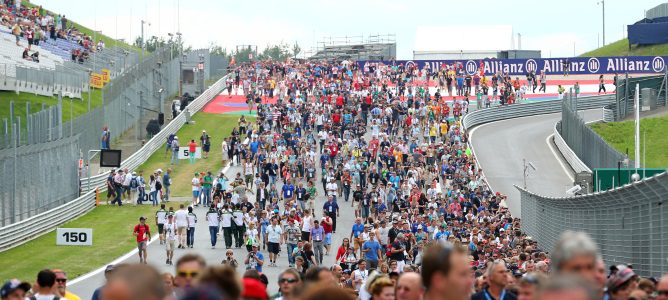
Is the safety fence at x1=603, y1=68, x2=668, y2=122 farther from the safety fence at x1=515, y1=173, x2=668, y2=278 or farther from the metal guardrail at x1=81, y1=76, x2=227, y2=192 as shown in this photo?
the safety fence at x1=515, y1=173, x2=668, y2=278

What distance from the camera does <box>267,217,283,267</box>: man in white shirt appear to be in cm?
3428

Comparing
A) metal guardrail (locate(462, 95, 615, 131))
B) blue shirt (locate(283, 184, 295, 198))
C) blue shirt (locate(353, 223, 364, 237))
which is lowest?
blue shirt (locate(353, 223, 364, 237))

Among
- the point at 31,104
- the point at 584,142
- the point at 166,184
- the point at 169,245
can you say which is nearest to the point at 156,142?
the point at 31,104

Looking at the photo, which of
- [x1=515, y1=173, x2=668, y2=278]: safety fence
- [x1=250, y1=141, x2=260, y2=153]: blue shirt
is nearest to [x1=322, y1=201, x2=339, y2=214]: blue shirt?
[x1=515, y1=173, x2=668, y2=278]: safety fence

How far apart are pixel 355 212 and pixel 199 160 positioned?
1487cm

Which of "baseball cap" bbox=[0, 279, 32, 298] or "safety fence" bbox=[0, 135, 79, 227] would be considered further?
"safety fence" bbox=[0, 135, 79, 227]

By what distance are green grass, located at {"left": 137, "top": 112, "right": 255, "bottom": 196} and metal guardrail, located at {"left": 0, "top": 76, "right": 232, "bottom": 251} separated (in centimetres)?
41

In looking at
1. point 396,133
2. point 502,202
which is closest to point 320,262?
point 502,202

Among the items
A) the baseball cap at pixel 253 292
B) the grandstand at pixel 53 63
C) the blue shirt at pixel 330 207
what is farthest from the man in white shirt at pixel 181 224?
the baseball cap at pixel 253 292

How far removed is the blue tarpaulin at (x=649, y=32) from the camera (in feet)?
340

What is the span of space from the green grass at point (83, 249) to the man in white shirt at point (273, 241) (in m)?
4.21

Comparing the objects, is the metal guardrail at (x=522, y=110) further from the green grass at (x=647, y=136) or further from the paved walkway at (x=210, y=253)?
the paved walkway at (x=210, y=253)

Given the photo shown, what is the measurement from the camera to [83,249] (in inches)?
1476

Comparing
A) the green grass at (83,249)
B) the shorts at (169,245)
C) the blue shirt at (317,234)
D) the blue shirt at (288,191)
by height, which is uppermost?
the blue shirt at (288,191)
